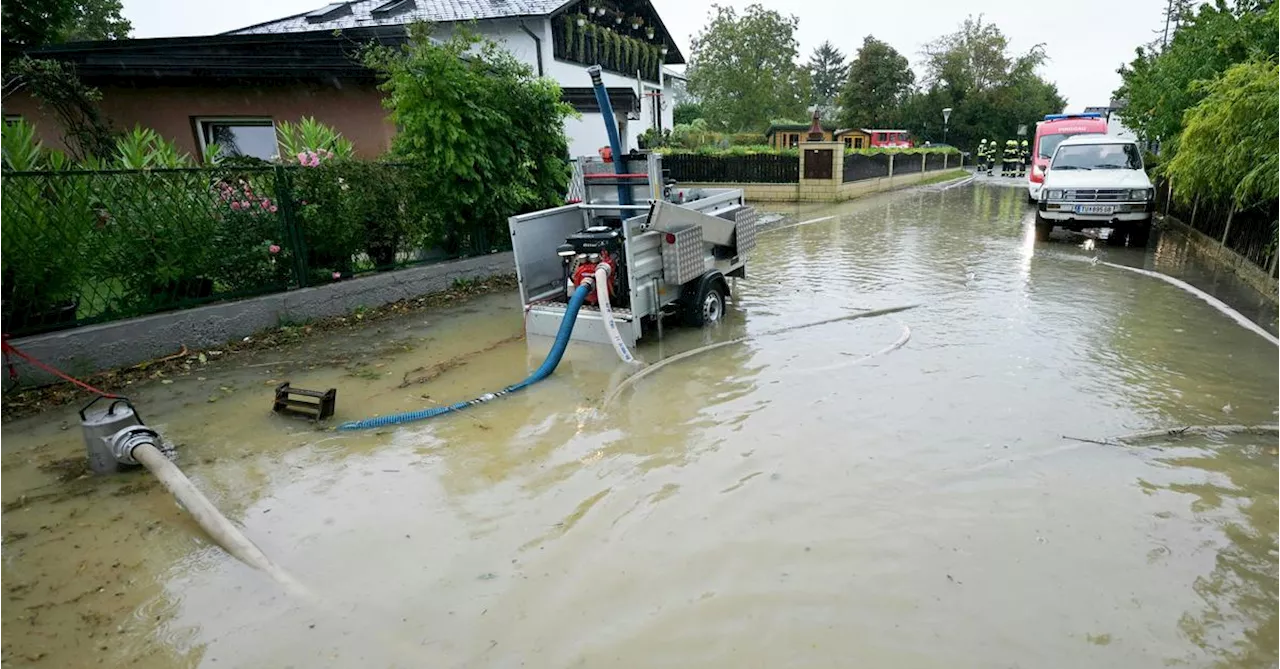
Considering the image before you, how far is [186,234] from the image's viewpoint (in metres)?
6.61

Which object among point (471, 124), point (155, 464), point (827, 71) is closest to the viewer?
point (155, 464)

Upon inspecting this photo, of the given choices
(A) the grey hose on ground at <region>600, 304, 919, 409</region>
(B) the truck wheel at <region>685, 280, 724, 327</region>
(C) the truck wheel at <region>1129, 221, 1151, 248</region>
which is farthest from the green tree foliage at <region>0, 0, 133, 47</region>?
(C) the truck wheel at <region>1129, 221, 1151, 248</region>

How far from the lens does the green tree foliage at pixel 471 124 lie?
877cm

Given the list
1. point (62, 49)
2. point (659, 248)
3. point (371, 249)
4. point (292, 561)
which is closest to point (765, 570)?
point (292, 561)

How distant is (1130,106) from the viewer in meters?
17.8

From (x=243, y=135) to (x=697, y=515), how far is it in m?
12.8

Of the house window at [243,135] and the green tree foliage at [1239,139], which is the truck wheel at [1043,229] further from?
the house window at [243,135]

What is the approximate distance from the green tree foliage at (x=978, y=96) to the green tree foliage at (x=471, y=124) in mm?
49607

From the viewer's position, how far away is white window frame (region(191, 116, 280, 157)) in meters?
12.3

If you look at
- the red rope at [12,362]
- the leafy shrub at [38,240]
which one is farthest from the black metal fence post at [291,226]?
the red rope at [12,362]

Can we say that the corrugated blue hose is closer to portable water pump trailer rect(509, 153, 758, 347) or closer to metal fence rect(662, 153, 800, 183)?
portable water pump trailer rect(509, 153, 758, 347)

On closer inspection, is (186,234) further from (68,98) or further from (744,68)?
(744,68)

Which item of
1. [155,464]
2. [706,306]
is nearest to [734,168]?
[706,306]

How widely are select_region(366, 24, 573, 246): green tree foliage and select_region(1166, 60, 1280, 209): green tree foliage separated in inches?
333
